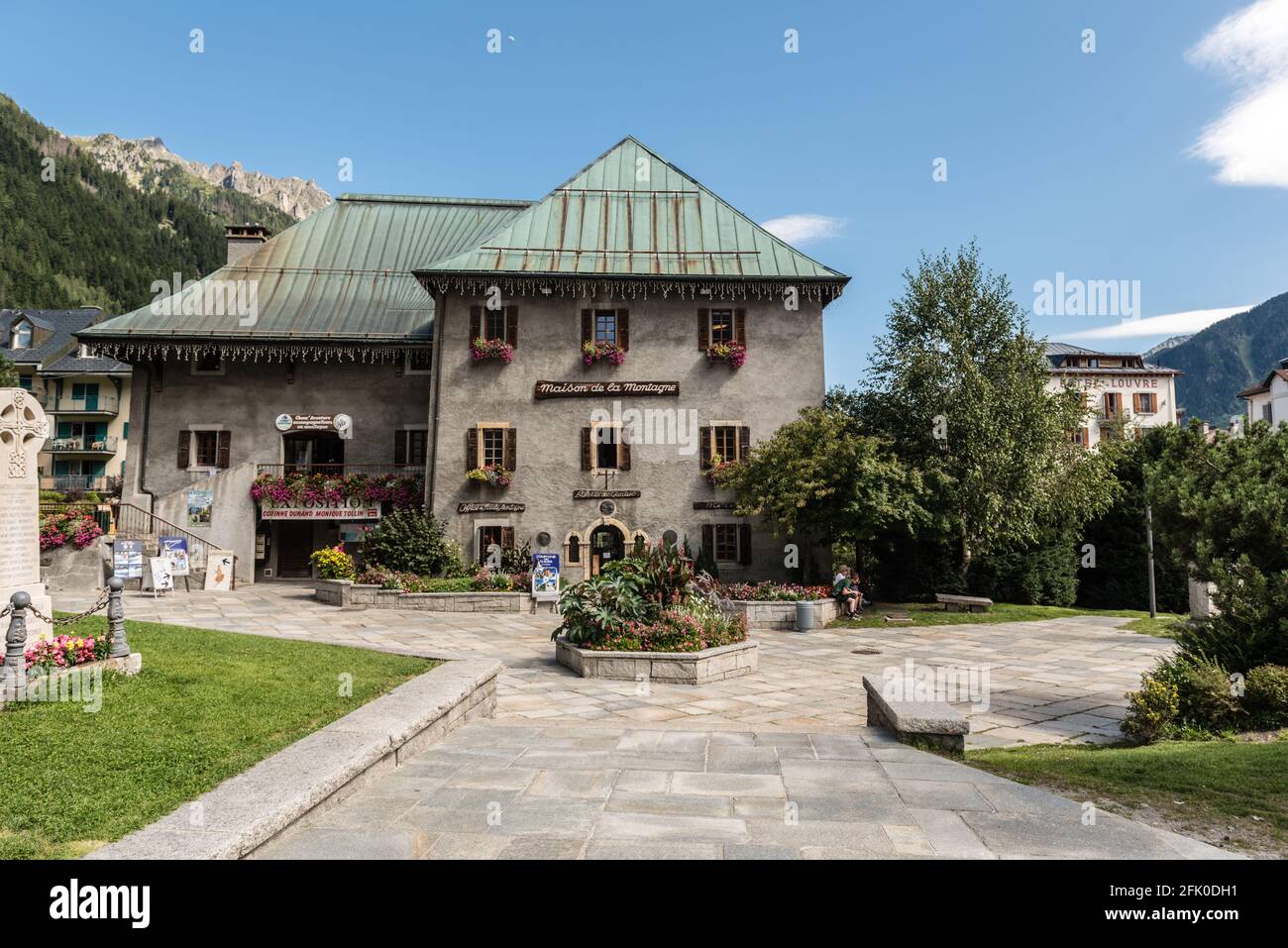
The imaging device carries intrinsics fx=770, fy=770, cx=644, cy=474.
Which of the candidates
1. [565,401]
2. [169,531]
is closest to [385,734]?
[565,401]

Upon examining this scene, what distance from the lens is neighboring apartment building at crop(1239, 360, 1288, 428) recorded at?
56312 mm

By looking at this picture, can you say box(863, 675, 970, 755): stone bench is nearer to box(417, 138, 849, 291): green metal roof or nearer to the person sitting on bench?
the person sitting on bench

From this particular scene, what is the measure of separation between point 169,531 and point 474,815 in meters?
22.3

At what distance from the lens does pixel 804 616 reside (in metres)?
18.0

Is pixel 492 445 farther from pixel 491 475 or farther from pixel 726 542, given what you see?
pixel 726 542

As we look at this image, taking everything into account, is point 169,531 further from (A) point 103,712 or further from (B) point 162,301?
(A) point 103,712

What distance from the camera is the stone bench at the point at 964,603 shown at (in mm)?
21219

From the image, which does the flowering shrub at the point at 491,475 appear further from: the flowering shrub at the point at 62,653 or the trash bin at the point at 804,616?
the flowering shrub at the point at 62,653

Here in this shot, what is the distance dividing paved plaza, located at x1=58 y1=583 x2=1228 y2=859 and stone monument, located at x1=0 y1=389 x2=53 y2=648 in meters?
5.41

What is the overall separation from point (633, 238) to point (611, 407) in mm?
5748

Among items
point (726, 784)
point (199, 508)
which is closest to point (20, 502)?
point (726, 784)

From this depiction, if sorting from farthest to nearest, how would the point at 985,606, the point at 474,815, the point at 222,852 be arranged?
1. the point at 985,606
2. the point at 474,815
3. the point at 222,852

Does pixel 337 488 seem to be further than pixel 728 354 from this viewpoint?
Yes

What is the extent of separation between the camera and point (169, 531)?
2292cm
